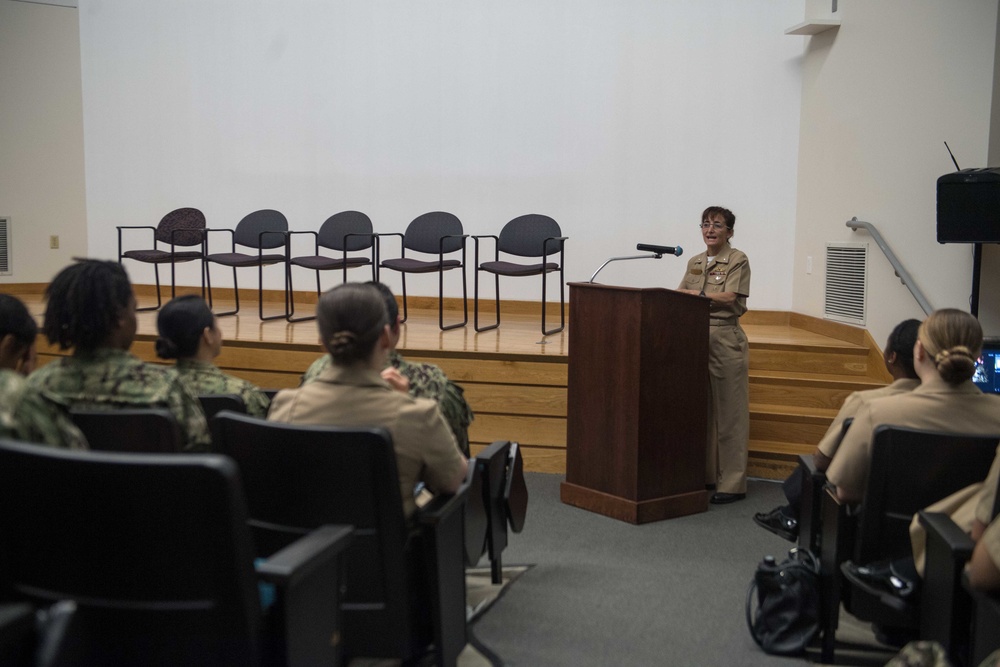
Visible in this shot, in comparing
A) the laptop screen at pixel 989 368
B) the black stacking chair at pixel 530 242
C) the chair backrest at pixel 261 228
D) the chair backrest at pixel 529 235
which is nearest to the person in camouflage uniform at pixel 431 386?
the laptop screen at pixel 989 368

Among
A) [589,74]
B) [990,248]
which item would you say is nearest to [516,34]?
[589,74]

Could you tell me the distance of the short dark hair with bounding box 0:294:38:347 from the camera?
2.33 meters

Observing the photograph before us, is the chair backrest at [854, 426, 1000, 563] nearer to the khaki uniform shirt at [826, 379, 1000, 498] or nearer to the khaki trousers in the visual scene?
the khaki uniform shirt at [826, 379, 1000, 498]

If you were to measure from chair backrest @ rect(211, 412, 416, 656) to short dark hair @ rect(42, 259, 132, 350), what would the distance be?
1.22ft

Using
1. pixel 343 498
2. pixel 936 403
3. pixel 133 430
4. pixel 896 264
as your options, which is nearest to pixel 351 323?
pixel 343 498

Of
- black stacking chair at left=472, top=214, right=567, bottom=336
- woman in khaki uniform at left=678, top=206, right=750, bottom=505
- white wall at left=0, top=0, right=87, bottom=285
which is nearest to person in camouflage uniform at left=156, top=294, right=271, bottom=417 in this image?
woman in khaki uniform at left=678, top=206, right=750, bottom=505

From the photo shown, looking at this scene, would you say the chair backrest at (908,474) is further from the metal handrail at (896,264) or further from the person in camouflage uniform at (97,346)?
the metal handrail at (896,264)

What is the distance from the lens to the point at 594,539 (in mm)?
3941

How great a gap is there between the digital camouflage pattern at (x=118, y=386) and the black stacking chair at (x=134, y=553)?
26.9 inches

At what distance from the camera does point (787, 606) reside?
9.21 ft

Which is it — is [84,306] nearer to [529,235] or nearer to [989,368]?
[989,368]

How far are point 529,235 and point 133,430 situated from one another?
4754 millimetres

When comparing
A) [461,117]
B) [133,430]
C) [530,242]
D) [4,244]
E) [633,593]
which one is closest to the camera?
[133,430]

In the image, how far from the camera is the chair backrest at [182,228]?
720cm
